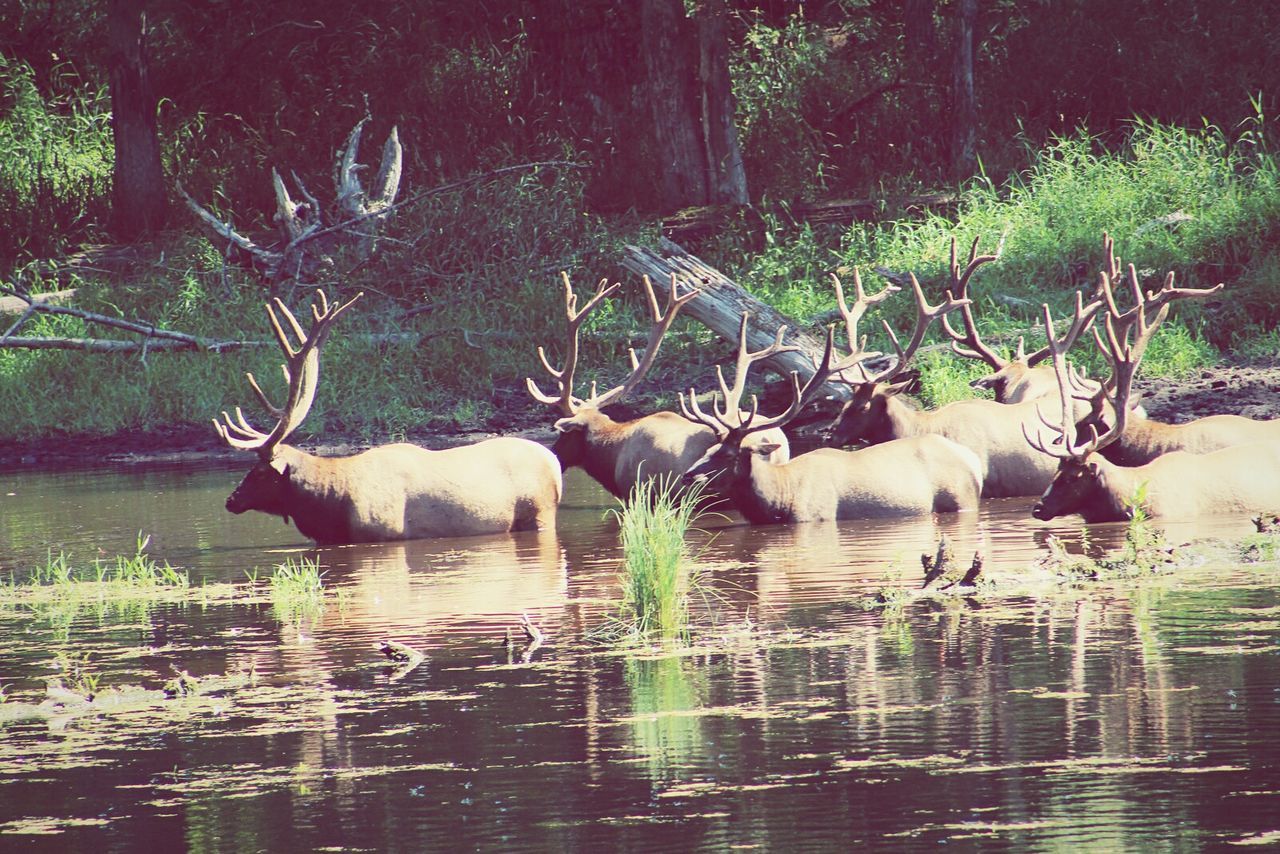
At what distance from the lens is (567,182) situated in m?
21.1

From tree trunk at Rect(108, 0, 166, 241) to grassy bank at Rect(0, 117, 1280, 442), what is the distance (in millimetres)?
745

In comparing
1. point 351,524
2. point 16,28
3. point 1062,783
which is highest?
point 16,28

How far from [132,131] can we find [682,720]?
1652 cm

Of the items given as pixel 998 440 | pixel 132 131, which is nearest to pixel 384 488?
pixel 998 440

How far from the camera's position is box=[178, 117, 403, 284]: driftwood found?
19.5 metres

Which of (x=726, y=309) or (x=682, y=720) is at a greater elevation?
(x=726, y=309)

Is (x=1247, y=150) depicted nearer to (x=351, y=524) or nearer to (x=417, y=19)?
(x=417, y=19)

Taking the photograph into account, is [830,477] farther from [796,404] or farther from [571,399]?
[571,399]

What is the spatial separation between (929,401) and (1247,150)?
630 centimetres

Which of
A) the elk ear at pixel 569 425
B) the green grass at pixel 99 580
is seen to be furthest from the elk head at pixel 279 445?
the elk ear at pixel 569 425

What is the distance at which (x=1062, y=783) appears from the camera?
554cm

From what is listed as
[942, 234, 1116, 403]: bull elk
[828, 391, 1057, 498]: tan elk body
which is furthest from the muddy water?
[942, 234, 1116, 403]: bull elk

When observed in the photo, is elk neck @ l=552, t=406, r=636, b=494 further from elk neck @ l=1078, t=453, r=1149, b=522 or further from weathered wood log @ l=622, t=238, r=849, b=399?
elk neck @ l=1078, t=453, r=1149, b=522

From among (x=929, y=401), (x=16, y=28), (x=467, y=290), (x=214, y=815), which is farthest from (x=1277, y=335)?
(x=16, y=28)
